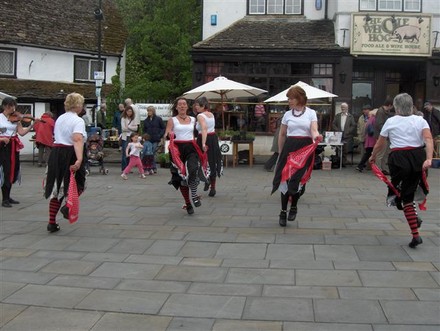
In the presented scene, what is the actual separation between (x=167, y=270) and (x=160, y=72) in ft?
106

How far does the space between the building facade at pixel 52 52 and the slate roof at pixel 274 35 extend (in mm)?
5710

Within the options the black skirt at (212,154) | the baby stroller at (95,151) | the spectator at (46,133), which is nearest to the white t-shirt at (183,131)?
the black skirt at (212,154)

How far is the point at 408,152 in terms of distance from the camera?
20.3ft

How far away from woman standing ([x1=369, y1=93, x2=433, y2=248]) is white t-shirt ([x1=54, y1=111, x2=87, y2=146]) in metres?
3.62

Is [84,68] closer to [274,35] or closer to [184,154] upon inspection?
[274,35]

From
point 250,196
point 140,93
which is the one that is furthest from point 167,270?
point 140,93

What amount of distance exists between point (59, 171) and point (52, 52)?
2038cm

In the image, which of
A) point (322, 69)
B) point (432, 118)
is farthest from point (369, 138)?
point (322, 69)

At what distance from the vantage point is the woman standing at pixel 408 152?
6.13 metres

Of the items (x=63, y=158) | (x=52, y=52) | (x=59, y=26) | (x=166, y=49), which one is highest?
(x=166, y=49)

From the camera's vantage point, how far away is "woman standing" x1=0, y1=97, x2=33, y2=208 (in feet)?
29.2

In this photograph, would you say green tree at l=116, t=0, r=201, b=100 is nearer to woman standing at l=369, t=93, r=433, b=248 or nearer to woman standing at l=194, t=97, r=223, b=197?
woman standing at l=194, t=97, r=223, b=197

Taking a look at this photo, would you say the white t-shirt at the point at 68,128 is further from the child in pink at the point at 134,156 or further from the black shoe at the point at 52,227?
the child in pink at the point at 134,156

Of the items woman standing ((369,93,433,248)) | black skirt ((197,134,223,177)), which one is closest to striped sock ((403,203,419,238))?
woman standing ((369,93,433,248))
